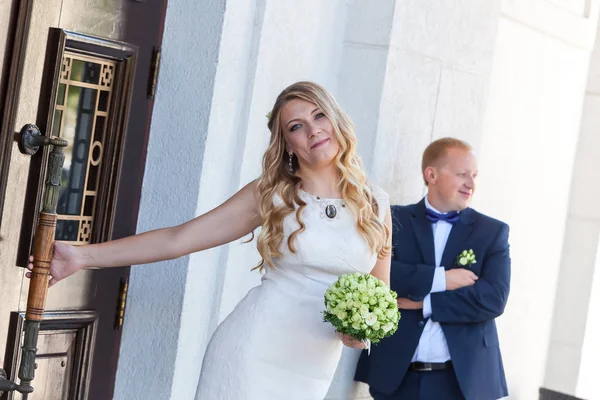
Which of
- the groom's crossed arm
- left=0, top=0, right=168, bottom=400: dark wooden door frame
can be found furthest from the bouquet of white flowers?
the groom's crossed arm

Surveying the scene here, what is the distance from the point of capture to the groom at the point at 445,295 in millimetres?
5246

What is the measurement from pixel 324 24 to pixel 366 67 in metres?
0.33

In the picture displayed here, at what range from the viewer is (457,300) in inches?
206

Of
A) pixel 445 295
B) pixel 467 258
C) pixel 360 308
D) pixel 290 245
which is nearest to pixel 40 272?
pixel 290 245

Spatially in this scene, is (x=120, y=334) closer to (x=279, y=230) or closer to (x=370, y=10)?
(x=279, y=230)

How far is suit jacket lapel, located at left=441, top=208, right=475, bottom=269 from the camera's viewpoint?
17.6 feet

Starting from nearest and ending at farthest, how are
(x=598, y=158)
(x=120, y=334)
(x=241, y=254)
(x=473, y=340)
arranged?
(x=120, y=334)
(x=241, y=254)
(x=473, y=340)
(x=598, y=158)

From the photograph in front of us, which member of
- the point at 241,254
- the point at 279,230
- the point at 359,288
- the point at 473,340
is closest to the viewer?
the point at 359,288

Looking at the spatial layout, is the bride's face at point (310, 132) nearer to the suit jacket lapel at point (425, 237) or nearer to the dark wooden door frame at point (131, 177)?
the dark wooden door frame at point (131, 177)

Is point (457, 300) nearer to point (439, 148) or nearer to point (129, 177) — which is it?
point (439, 148)

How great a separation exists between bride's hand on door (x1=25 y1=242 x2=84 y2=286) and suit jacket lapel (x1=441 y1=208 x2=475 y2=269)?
85.8 inches

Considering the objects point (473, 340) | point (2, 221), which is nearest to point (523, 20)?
point (473, 340)

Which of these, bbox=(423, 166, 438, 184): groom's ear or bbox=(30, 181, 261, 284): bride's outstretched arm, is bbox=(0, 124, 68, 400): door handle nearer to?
bbox=(30, 181, 261, 284): bride's outstretched arm

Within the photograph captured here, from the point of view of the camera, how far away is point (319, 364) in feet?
13.1
